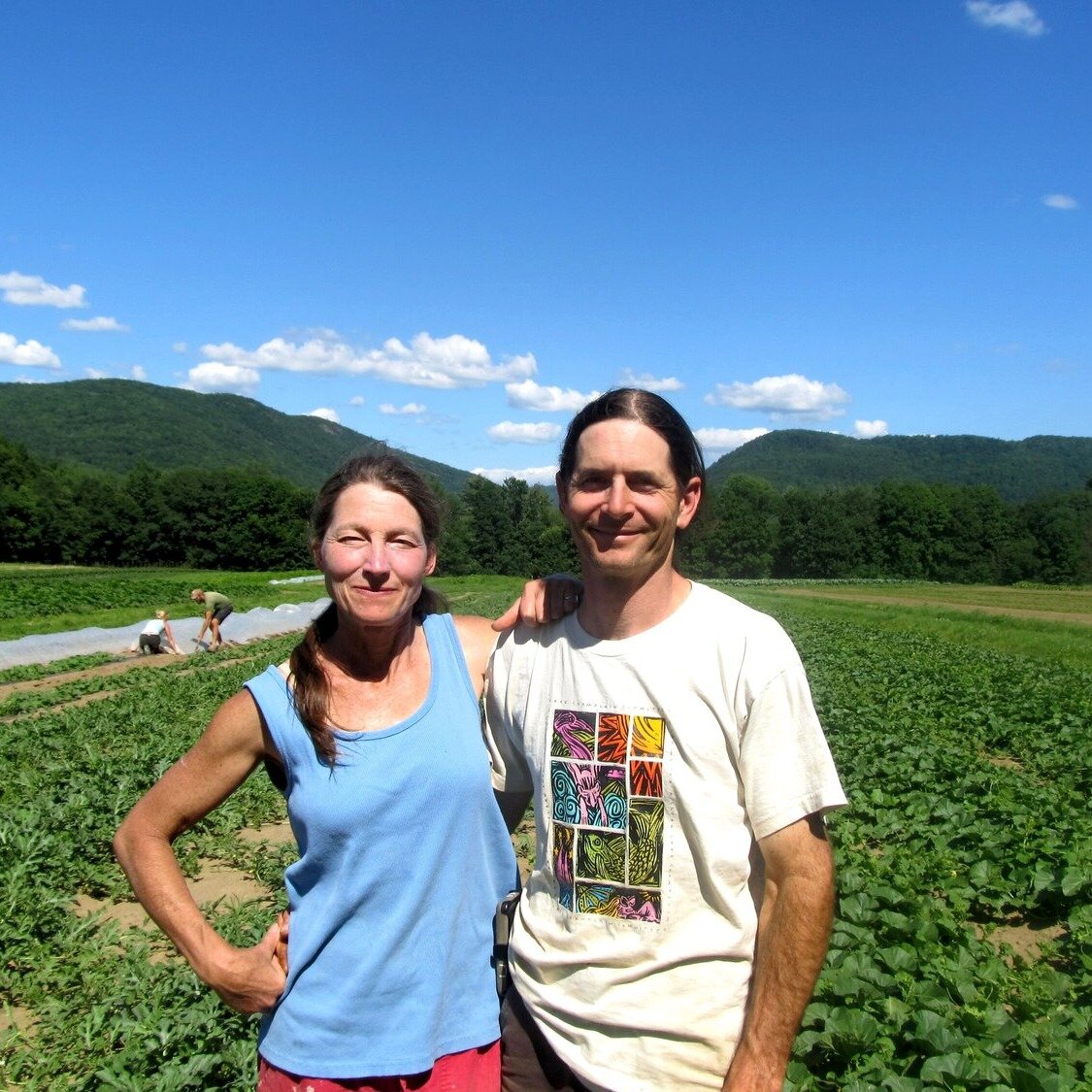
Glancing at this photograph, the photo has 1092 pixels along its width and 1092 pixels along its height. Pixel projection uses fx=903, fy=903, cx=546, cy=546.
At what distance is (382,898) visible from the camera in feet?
5.96

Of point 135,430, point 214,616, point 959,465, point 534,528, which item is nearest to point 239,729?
point 214,616

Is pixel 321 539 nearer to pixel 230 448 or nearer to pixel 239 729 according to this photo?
pixel 239 729

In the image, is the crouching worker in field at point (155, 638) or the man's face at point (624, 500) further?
the crouching worker in field at point (155, 638)

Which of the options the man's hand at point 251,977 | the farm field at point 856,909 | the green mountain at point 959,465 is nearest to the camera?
the man's hand at point 251,977

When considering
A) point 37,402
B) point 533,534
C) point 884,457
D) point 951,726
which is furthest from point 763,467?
point 951,726

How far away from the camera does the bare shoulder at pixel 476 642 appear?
2.10 metres

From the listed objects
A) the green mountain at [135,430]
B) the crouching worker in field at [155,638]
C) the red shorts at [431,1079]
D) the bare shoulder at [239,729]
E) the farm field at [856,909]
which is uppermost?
the green mountain at [135,430]

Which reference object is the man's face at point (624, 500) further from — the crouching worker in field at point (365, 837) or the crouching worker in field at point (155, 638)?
the crouching worker in field at point (155, 638)

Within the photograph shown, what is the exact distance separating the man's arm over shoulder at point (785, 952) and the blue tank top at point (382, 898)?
56cm

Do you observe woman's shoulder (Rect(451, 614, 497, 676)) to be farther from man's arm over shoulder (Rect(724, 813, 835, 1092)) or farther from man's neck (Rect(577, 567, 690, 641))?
man's arm over shoulder (Rect(724, 813, 835, 1092))

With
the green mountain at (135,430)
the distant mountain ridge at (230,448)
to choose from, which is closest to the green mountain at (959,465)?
the distant mountain ridge at (230,448)

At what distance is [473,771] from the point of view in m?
1.87

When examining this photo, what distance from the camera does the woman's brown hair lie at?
1.86 metres

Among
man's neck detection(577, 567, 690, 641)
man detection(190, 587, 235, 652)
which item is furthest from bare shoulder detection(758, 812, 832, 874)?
man detection(190, 587, 235, 652)
